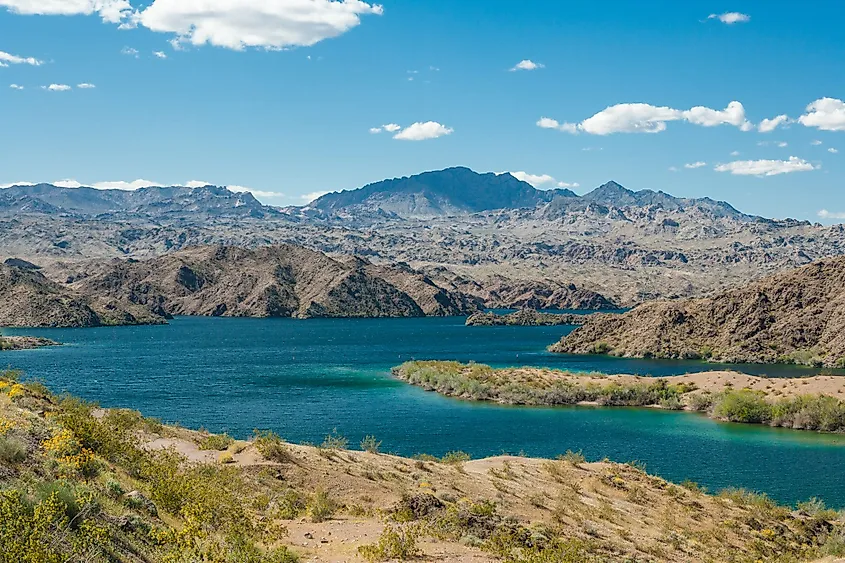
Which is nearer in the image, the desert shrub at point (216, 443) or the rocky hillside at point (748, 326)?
the desert shrub at point (216, 443)

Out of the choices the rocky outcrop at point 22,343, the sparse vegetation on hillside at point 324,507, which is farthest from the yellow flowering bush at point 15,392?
the rocky outcrop at point 22,343

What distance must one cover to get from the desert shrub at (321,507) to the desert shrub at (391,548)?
4059 millimetres

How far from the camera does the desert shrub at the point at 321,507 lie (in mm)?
29312

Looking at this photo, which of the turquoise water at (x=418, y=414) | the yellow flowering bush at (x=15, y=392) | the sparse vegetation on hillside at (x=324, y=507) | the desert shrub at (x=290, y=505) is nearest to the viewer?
the sparse vegetation on hillside at (x=324, y=507)

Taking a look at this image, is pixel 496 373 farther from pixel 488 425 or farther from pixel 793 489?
pixel 793 489

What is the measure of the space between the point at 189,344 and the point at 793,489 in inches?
5987

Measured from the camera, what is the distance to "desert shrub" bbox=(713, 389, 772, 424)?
260ft

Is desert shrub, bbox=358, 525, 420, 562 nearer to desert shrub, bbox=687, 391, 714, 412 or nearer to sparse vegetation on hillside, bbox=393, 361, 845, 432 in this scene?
sparse vegetation on hillside, bbox=393, 361, 845, 432

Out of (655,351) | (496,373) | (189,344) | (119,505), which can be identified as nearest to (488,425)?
(496,373)

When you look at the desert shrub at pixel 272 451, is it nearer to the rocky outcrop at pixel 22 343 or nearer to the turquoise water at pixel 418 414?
the turquoise water at pixel 418 414

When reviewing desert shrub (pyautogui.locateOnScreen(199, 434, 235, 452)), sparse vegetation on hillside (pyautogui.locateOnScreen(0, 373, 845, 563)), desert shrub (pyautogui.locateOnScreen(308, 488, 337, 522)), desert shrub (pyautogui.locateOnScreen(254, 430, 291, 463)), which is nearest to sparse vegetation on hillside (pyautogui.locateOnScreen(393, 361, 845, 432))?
sparse vegetation on hillside (pyautogui.locateOnScreen(0, 373, 845, 563))

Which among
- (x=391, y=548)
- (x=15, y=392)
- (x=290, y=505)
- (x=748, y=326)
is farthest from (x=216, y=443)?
(x=748, y=326)

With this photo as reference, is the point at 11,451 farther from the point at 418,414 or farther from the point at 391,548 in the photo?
the point at 418,414

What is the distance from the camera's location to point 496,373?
107m
